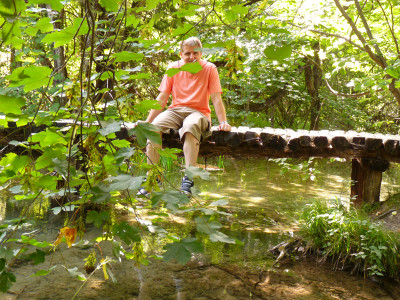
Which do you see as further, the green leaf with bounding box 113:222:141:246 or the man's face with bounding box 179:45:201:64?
the man's face with bounding box 179:45:201:64

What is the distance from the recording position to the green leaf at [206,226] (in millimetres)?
1056

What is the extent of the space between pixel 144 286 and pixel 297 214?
2.47m

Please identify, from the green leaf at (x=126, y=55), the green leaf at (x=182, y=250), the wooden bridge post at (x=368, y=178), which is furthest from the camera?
the wooden bridge post at (x=368, y=178)

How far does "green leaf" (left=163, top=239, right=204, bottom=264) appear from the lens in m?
1.01

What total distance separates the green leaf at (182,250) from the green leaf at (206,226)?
0.13ft

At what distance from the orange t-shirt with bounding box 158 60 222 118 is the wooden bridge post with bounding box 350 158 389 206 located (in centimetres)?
188

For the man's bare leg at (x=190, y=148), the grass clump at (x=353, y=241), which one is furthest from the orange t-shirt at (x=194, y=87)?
the grass clump at (x=353, y=241)

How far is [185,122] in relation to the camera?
146 inches

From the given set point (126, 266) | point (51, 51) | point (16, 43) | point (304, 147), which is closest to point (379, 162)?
point (304, 147)

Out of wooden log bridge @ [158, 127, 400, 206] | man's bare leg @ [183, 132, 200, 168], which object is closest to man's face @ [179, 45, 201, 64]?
man's bare leg @ [183, 132, 200, 168]

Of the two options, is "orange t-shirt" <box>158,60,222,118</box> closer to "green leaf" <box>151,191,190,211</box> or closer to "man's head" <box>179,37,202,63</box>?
Result: "man's head" <box>179,37,202,63</box>

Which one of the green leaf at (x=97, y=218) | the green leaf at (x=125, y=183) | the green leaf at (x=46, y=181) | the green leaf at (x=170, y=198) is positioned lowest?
the green leaf at (x=97, y=218)

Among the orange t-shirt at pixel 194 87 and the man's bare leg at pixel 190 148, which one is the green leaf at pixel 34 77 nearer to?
the man's bare leg at pixel 190 148

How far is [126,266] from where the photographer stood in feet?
10.4
